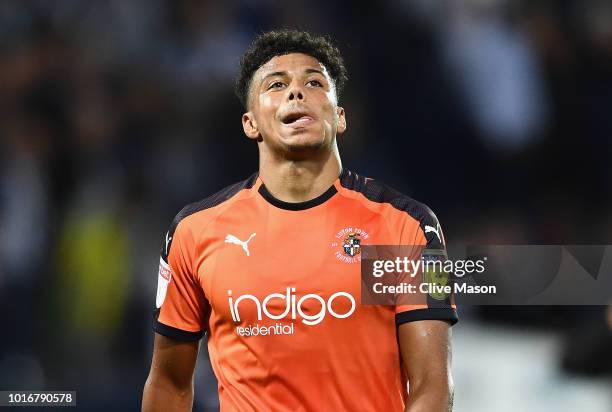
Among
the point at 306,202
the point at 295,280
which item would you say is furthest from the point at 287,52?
the point at 295,280

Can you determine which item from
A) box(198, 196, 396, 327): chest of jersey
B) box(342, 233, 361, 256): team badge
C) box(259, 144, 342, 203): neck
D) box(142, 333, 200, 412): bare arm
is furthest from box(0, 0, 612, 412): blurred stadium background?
box(342, 233, 361, 256): team badge

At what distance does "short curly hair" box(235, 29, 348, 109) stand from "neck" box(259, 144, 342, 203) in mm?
349

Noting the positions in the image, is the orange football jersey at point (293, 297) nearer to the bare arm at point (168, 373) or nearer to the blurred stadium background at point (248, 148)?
the bare arm at point (168, 373)

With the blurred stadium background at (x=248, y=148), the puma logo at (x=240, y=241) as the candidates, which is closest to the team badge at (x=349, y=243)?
the puma logo at (x=240, y=241)

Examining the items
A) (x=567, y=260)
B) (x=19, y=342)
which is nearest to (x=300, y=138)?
(x=567, y=260)

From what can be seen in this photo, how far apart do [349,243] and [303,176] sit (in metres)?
0.35

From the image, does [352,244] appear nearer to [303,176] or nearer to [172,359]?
[303,176]

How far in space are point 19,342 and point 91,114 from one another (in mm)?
1779

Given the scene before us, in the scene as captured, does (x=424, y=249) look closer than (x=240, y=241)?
Yes

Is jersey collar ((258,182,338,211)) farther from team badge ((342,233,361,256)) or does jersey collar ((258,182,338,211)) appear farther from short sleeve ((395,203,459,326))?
short sleeve ((395,203,459,326))

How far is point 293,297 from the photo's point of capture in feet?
12.0

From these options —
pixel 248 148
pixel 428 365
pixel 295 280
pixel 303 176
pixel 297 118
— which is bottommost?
pixel 428 365

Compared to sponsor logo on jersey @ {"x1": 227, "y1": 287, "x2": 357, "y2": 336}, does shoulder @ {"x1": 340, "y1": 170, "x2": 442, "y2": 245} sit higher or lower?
higher

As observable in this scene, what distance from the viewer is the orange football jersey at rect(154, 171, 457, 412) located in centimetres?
359
